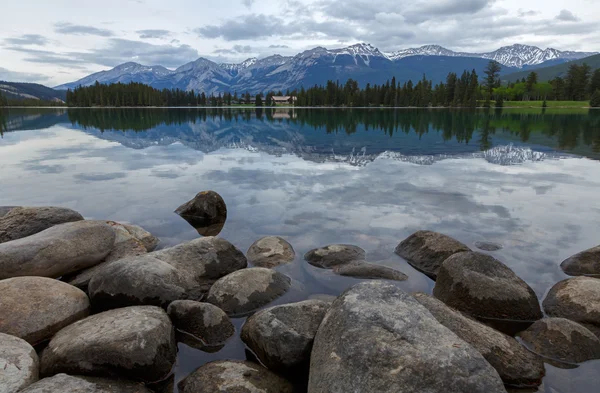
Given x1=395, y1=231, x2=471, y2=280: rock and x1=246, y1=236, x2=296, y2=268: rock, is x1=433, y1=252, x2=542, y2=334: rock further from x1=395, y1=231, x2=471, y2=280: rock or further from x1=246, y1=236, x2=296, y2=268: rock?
x1=246, y1=236, x2=296, y2=268: rock

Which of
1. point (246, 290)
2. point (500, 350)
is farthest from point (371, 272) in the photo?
point (500, 350)

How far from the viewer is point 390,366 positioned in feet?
18.4

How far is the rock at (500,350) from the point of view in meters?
7.17

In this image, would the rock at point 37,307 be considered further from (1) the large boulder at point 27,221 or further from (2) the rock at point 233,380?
(1) the large boulder at point 27,221

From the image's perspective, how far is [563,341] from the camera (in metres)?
8.08

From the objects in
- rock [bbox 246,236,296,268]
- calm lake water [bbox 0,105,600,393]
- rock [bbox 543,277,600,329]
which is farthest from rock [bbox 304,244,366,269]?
rock [bbox 543,277,600,329]

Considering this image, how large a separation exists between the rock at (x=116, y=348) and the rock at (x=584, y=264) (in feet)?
37.3

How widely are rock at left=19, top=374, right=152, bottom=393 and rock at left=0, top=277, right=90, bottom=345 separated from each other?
219cm

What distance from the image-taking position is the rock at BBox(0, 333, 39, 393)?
236 inches

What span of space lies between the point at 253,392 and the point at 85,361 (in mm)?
2852

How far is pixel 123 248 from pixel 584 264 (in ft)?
45.8

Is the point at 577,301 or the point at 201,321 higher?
the point at 577,301

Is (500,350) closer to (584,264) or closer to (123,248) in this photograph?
(584,264)

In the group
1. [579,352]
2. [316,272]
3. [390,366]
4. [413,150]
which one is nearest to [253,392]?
[390,366]
